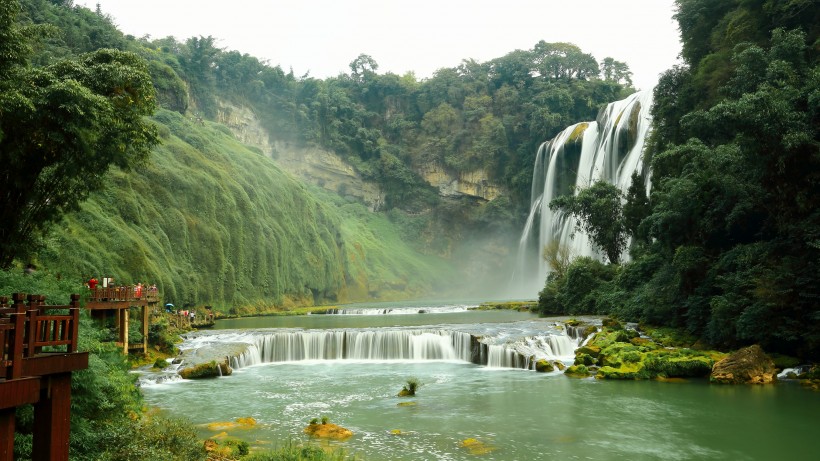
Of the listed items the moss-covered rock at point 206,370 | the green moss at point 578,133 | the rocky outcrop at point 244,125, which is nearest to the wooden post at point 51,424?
the moss-covered rock at point 206,370

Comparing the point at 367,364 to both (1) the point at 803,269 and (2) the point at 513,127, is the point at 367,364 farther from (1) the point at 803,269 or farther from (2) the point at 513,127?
(2) the point at 513,127

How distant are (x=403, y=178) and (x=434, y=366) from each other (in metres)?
65.1

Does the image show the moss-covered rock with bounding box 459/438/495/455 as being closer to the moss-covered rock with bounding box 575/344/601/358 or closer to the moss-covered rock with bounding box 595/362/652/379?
the moss-covered rock with bounding box 595/362/652/379

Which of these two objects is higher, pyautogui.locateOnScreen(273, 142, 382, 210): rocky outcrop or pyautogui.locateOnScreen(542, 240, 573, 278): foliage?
pyautogui.locateOnScreen(273, 142, 382, 210): rocky outcrop

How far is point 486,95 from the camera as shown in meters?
87.4

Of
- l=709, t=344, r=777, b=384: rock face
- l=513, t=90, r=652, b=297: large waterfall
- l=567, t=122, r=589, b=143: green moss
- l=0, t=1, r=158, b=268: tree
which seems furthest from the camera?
l=567, t=122, r=589, b=143: green moss

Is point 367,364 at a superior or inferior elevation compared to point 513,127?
inferior

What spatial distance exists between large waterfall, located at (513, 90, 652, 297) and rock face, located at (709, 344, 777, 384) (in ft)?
82.4

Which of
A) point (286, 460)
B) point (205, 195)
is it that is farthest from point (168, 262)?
point (286, 460)

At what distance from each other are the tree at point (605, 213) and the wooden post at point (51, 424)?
3594cm

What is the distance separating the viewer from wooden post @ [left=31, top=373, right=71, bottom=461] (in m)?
6.02

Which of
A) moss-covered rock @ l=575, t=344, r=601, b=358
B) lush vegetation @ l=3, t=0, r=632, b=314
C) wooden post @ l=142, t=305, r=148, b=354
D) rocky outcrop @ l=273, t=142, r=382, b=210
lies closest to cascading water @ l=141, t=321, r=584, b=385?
wooden post @ l=142, t=305, r=148, b=354

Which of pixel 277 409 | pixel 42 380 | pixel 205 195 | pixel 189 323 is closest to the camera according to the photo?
pixel 42 380

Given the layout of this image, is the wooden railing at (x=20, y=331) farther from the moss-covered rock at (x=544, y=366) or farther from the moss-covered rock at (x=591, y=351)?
the moss-covered rock at (x=591, y=351)
